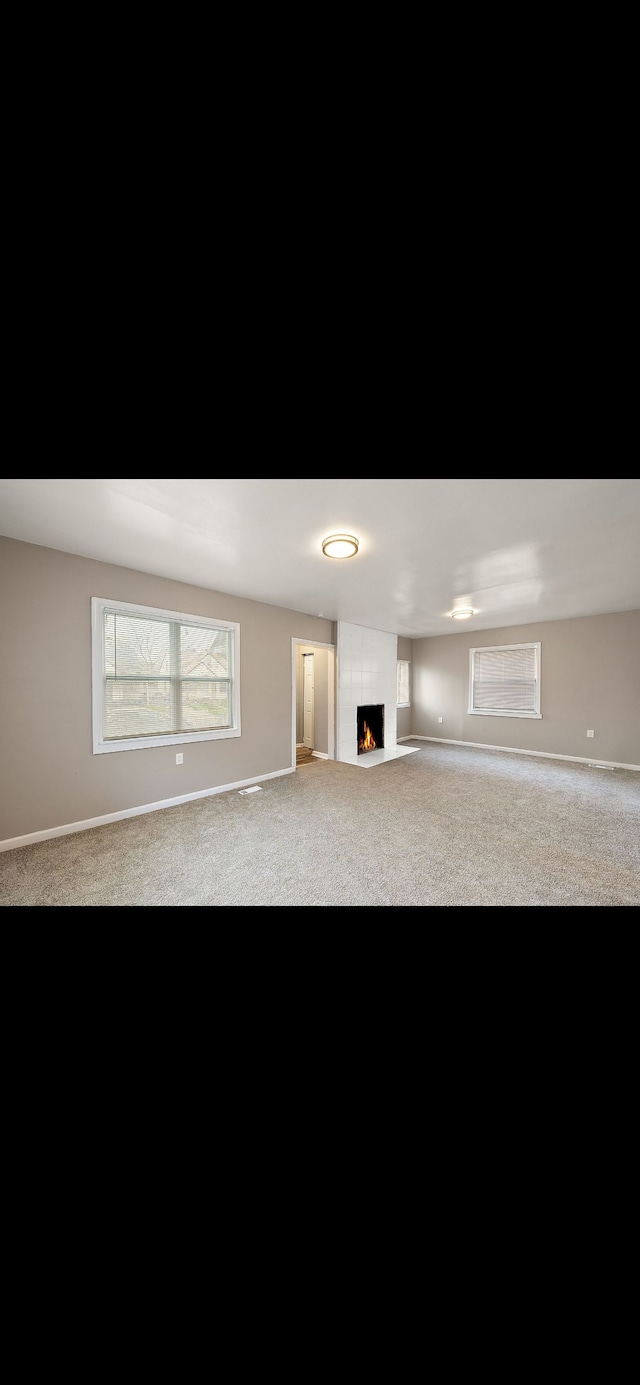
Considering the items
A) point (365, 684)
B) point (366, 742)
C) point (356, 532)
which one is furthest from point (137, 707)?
point (366, 742)

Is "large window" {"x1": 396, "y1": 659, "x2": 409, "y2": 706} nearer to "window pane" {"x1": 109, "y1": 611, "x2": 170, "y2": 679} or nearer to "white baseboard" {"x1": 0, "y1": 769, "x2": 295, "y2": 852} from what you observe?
"white baseboard" {"x1": 0, "y1": 769, "x2": 295, "y2": 852}

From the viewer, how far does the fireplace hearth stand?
6.29m

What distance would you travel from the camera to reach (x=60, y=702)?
3109 mm

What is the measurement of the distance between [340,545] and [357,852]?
6.79ft

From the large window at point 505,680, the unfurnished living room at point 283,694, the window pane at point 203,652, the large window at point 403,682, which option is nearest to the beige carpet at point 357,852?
the unfurnished living room at point 283,694

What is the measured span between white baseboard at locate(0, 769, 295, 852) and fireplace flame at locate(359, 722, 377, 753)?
7.00ft

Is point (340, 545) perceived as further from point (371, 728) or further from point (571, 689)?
point (571, 689)
